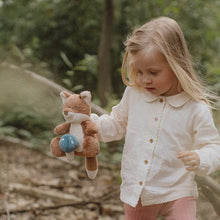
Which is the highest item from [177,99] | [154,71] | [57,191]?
[154,71]

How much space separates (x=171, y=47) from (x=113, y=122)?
0.55 meters

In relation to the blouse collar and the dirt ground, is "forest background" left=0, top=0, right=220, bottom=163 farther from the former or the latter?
the blouse collar

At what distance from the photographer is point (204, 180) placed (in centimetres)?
235

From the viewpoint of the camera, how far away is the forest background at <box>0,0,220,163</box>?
16.0ft

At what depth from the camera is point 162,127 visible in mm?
1762

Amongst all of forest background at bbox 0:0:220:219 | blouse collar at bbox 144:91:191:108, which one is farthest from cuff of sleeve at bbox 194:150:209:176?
forest background at bbox 0:0:220:219

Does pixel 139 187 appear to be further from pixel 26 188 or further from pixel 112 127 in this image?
pixel 26 188

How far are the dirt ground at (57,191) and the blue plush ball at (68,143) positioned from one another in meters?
1.60

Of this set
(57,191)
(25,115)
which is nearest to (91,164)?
(57,191)

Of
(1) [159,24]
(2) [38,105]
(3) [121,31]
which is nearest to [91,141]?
(1) [159,24]

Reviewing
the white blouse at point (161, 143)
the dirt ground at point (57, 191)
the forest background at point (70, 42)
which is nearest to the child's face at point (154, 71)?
the white blouse at point (161, 143)

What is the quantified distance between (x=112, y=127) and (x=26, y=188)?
2.07m

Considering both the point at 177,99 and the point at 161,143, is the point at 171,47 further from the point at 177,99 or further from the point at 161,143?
the point at 161,143

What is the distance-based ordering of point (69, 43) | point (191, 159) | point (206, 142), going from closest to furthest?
point (191, 159)
point (206, 142)
point (69, 43)
